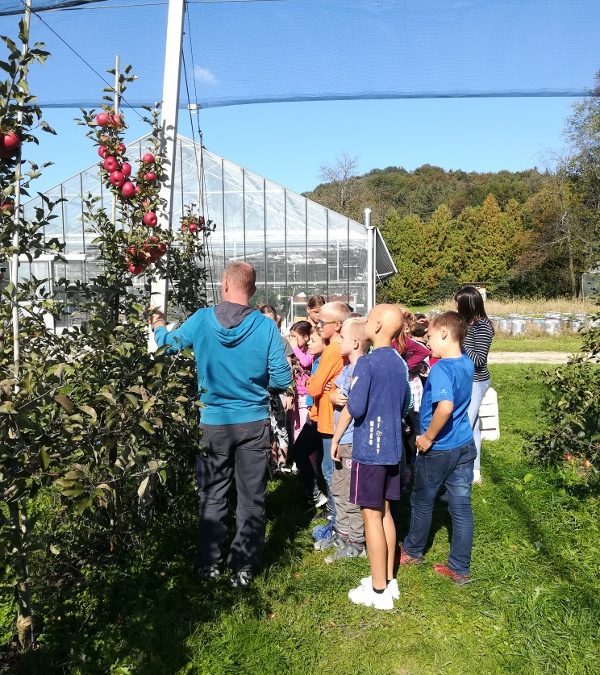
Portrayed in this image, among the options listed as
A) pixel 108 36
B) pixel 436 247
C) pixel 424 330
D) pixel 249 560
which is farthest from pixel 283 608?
pixel 436 247

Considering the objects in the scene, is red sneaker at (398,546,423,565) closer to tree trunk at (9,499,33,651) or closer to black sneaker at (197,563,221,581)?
black sneaker at (197,563,221,581)

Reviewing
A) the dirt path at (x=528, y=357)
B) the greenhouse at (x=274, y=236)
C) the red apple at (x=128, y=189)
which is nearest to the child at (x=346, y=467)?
the red apple at (x=128, y=189)

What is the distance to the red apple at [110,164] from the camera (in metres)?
2.97

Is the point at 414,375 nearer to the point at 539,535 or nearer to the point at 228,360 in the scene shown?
the point at 539,535

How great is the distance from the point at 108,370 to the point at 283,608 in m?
1.48

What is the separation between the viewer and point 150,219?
3.03 m

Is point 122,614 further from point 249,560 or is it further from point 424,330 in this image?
point 424,330

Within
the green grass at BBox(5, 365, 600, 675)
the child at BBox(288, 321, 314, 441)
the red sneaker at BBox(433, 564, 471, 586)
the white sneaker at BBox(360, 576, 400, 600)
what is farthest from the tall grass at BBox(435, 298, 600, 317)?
the white sneaker at BBox(360, 576, 400, 600)

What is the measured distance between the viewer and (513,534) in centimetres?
374

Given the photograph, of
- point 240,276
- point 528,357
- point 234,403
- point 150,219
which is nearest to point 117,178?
point 150,219

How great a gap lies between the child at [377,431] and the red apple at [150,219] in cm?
127

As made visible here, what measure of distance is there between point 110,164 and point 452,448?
2.35 m

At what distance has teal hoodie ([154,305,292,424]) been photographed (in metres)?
2.95

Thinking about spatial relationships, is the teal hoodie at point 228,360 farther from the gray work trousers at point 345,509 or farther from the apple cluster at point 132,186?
the gray work trousers at point 345,509
